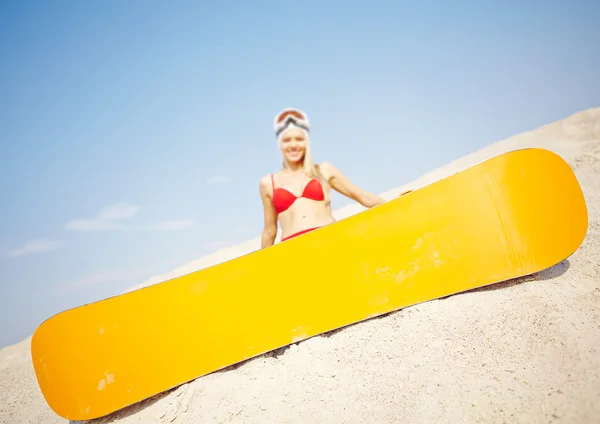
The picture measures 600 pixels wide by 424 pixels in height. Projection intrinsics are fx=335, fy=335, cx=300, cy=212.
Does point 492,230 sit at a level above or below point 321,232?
below

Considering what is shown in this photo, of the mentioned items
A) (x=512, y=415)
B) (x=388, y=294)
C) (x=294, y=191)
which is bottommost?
(x=512, y=415)

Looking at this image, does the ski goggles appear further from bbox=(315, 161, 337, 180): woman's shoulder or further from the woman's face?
bbox=(315, 161, 337, 180): woman's shoulder

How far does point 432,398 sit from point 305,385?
56 centimetres

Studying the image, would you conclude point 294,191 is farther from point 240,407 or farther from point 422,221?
point 240,407

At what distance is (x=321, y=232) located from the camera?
191cm

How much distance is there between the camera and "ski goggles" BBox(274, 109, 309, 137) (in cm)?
261

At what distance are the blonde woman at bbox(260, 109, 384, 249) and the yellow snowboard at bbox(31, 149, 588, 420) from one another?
1.71ft

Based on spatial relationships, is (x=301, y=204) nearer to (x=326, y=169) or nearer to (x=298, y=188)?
(x=298, y=188)

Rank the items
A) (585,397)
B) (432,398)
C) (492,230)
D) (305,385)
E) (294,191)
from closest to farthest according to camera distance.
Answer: (585,397) → (432,398) → (305,385) → (492,230) → (294,191)

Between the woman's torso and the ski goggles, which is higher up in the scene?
the ski goggles

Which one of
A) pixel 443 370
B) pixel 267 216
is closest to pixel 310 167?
pixel 267 216

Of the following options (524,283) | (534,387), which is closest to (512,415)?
(534,387)

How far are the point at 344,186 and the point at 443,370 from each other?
150cm

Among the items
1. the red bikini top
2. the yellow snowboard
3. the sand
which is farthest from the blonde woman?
the sand
